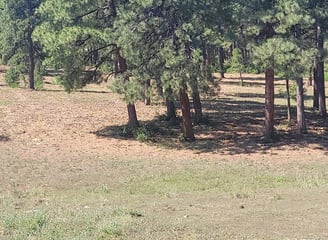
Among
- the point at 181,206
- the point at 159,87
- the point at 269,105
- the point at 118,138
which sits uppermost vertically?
the point at 159,87

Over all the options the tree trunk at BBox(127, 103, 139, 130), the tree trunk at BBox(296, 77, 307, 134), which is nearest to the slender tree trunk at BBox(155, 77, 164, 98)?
the tree trunk at BBox(127, 103, 139, 130)

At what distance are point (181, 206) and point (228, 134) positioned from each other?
1424cm

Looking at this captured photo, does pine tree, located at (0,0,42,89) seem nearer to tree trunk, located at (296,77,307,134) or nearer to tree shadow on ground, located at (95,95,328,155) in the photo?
tree shadow on ground, located at (95,95,328,155)

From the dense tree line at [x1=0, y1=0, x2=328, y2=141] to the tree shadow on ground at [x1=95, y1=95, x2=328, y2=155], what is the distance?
734mm

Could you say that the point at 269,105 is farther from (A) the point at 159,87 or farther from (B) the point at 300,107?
(A) the point at 159,87

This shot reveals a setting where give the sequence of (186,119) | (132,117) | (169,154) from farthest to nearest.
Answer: (132,117) < (186,119) < (169,154)

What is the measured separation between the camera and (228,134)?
2486 centimetres

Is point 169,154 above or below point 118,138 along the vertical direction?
below

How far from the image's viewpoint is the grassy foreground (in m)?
8.29

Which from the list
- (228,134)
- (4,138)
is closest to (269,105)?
(228,134)

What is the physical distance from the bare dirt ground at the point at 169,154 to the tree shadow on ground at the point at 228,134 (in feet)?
0.14

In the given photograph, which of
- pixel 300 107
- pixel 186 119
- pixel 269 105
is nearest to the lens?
pixel 269 105

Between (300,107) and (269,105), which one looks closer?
(269,105)

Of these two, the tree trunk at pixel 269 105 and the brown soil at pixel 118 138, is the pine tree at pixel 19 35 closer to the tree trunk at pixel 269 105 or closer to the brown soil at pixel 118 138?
the brown soil at pixel 118 138
